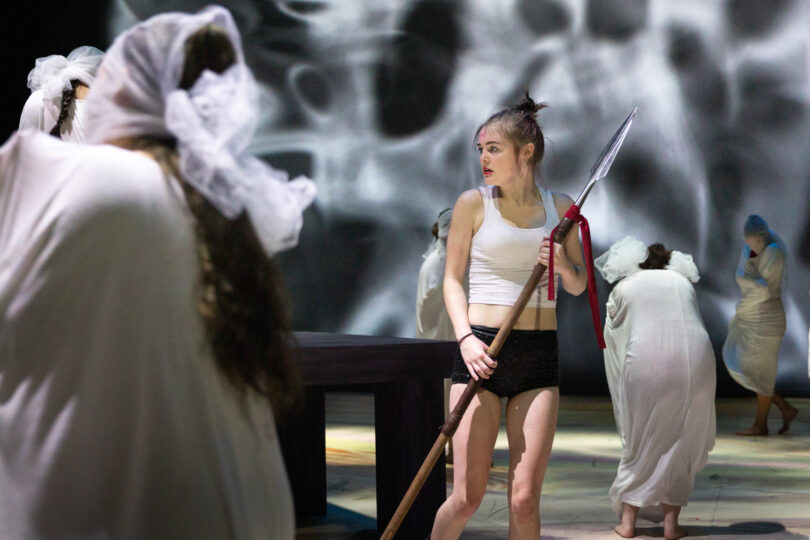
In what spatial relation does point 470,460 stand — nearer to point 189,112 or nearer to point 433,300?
point 189,112

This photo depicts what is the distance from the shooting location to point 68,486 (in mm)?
1317

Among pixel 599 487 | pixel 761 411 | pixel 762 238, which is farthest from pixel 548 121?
pixel 599 487

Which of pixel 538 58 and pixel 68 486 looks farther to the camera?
pixel 538 58

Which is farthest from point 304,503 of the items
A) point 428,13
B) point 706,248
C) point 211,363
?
point 428,13

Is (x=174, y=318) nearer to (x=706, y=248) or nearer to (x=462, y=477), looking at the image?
(x=462, y=477)

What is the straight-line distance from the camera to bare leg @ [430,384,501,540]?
3020 mm

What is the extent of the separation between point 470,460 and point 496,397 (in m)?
0.21

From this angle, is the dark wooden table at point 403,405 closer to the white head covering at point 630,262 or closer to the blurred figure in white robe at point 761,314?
the white head covering at point 630,262

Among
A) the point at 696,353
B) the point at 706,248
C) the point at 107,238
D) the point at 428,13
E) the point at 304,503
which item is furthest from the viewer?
the point at 428,13

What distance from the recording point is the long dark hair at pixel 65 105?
3.21 m

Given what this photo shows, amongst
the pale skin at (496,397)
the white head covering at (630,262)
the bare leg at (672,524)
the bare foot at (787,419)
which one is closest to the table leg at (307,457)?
the white head covering at (630,262)

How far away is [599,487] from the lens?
5.71m

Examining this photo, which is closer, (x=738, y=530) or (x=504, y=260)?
(x=504, y=260)

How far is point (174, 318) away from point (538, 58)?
9310 millimetres
